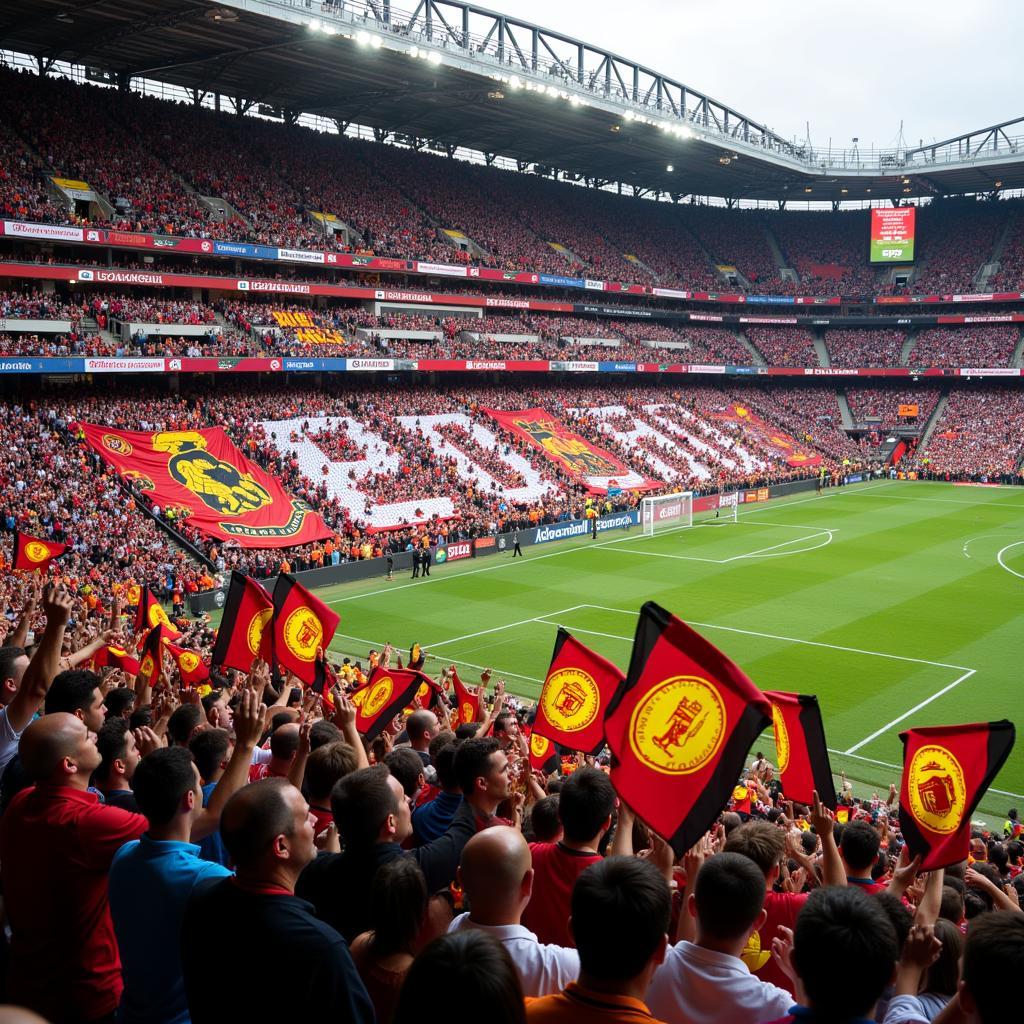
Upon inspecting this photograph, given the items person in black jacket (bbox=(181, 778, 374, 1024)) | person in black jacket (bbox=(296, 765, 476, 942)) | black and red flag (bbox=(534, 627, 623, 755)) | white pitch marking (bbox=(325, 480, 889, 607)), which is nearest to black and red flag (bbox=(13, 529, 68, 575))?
black and red flag (bbox=(534, 627, 623, 755))

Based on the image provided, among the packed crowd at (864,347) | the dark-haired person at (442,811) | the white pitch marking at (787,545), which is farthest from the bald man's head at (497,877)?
the packed crowd at (864,347)

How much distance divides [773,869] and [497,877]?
7.43 ft

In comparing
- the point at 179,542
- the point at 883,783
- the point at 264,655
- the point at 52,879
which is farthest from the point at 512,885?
the point at 179,542

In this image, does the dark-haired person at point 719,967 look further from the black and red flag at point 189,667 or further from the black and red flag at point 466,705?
the black and red flag at point 189,667

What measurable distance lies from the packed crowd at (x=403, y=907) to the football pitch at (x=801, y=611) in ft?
48.0

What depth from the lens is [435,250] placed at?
192 feet

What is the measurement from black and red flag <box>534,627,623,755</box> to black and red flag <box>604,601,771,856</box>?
3437 mm

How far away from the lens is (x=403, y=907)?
366 centimetres

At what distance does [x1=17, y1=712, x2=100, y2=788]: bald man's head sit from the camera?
487 cm

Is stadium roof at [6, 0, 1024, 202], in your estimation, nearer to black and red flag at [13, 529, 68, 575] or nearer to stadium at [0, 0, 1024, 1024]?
stadium at [0, 0, 1024, 1024]

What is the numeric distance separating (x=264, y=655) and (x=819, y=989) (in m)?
10.4

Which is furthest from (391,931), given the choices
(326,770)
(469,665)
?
(469,665)

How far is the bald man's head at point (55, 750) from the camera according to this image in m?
4.87

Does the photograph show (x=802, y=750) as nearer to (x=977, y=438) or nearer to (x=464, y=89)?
(x=464, y=89)
